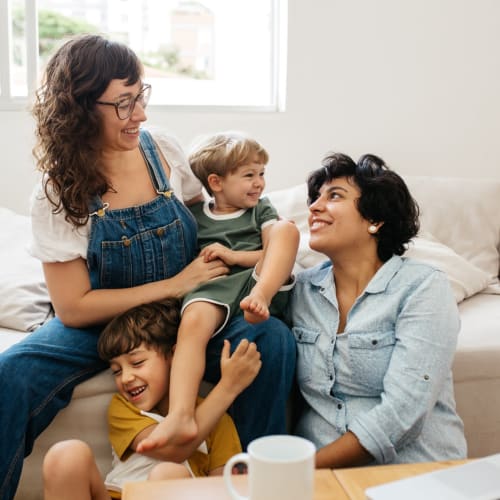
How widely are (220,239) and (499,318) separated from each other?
867 millimetres

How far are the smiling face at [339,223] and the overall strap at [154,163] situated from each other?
40 centimetres

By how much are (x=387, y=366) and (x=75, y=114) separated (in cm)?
93

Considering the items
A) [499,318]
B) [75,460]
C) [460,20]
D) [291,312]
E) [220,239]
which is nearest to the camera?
[75,460]

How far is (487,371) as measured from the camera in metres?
1.97

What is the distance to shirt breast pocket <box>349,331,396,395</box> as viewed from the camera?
5.29 ft

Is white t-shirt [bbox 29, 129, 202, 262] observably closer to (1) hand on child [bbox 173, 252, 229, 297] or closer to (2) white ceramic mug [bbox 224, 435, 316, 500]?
(1) hand on child [bbox 173, 252, 229, 297]

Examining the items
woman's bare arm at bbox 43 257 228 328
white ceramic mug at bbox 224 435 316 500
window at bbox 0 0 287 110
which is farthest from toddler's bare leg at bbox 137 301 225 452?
window at bbox 0 0 287 110

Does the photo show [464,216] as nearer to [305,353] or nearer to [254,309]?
[305,353]

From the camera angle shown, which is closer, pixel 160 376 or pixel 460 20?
pixel 160 376

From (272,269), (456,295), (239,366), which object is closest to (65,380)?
(239,366)

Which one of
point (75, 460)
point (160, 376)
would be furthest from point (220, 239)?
point (75, 460)

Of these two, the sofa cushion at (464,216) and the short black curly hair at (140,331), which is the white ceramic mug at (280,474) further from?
the sofa cushion at (464,216)

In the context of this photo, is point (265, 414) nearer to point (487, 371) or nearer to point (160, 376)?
point (160, 376)

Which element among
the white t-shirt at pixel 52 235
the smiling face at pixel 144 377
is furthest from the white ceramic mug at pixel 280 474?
the white t-shirt at pixel 52 235
